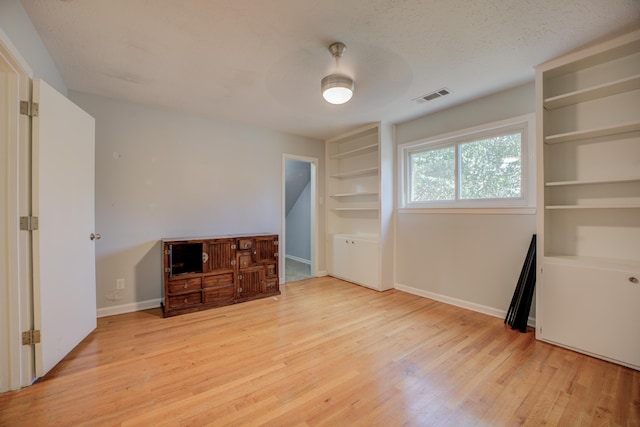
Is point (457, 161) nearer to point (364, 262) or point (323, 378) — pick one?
point (364, 262)

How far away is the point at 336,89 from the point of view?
228 centimetres

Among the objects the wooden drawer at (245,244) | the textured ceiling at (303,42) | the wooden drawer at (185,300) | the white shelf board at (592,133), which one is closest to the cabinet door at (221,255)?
the wooden drawer at (245,244)

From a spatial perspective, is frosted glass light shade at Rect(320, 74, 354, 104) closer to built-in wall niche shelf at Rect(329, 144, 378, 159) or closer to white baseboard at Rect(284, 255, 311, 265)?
built-in wall niche shelf at Rect(329, 144, 378, 159)

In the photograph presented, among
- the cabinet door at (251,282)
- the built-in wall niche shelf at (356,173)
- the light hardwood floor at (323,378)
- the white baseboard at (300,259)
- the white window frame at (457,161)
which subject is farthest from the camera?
the white baseboard at (300,259)

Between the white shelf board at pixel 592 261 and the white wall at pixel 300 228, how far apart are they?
423 centimetres

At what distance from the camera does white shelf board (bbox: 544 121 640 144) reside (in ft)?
6.62

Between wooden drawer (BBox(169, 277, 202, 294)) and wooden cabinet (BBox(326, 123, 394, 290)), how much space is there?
2.24m

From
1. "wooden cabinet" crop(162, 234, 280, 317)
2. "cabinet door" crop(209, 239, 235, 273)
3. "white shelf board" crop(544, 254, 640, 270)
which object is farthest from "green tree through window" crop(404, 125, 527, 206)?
"cabinet door" crop(209, 239, 235, 273)

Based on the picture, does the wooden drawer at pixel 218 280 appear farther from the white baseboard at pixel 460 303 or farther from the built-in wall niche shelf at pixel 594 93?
the built-in wall niche shelf at pixel 594 93

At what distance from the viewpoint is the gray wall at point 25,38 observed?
60.1 inches

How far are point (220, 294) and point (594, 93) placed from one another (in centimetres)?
415

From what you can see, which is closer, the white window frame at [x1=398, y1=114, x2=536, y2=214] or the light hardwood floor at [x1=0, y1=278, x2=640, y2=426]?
the light hardwood floor at [x1=0, y1=278, x2=640, y2=426]

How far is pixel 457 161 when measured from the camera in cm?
329

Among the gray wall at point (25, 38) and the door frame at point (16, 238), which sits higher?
the gray wall at point (25, 38)
